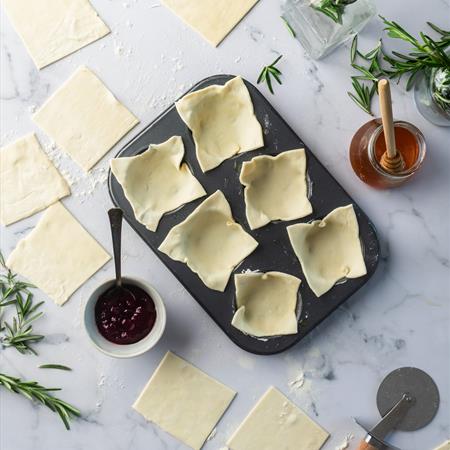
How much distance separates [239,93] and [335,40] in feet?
0.69

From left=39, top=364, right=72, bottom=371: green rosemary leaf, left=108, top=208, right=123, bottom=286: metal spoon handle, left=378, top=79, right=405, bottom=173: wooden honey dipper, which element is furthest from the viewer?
left=39, top=364, right=72, bottom=371: green rosemary leaf

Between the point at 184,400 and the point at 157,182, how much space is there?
Result: 0.43 meters

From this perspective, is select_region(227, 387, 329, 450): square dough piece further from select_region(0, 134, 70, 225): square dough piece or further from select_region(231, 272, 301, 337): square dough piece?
Result: select_region(0, 134, 70, 225): square dough piece

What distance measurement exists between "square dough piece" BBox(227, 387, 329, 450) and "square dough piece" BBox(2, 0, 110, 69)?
783 mm

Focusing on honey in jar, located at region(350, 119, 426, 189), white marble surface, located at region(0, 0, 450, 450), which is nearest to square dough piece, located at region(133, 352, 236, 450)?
white marble surface, located at region(0, 0, 450, 450)

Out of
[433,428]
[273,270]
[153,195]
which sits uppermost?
[153,195]

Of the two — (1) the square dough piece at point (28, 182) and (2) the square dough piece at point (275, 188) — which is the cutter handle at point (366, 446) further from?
(1) the square dough piece at point (28, 182)

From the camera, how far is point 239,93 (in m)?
1.35

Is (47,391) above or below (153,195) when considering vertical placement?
below

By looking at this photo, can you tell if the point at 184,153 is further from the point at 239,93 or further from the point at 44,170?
the point at 44,170

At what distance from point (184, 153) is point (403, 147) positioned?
0.42 m

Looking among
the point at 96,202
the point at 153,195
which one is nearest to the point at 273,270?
the point at 153,195

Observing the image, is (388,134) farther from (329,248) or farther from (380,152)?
(329,248)

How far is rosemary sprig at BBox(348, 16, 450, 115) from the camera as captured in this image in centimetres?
127
